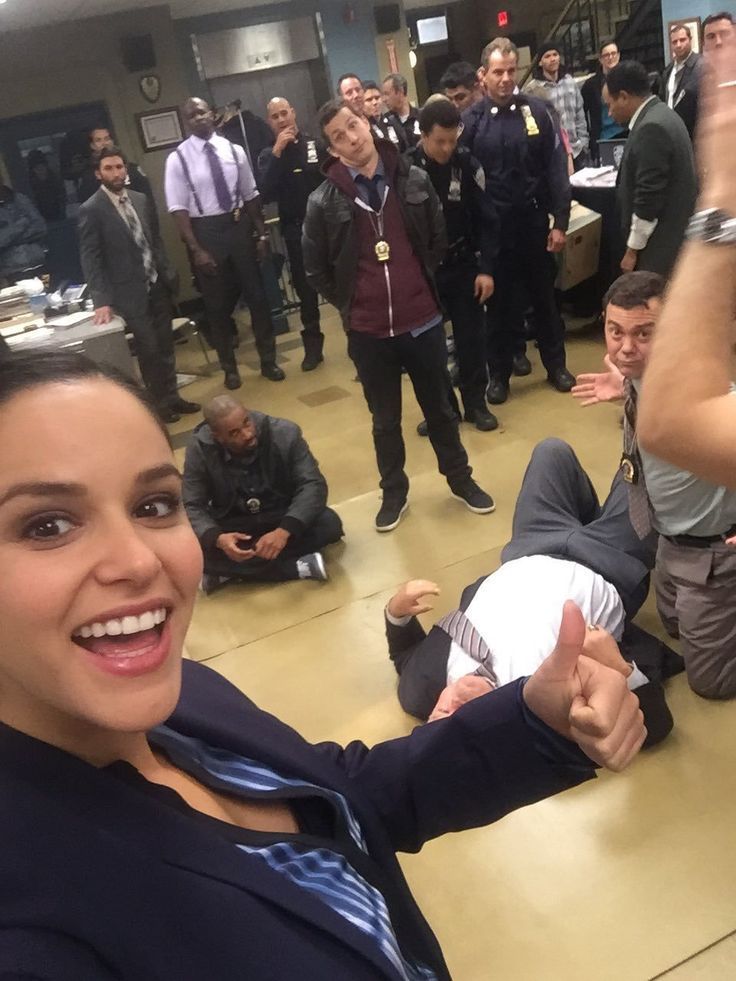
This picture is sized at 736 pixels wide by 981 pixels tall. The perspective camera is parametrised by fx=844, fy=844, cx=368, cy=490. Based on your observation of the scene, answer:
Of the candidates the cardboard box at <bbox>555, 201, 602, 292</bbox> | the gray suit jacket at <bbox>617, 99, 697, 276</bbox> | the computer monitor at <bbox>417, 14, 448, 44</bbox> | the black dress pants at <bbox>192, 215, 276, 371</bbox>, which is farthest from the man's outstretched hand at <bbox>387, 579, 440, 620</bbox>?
the computer monitor at <bbox>417, 14, 448, 44</bbox>

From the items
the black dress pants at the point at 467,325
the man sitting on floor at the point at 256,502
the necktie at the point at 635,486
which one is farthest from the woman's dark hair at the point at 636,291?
the black dress pants at the point at 467,325

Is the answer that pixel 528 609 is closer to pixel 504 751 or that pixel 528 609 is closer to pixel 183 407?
pixel 504 751

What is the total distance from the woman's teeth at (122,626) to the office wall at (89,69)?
8.23 metres

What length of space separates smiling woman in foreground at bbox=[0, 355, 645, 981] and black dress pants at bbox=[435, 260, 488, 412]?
3217mm

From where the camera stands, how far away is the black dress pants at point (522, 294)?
404 centimetres

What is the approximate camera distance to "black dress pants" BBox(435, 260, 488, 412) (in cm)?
388

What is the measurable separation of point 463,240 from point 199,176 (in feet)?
6.78

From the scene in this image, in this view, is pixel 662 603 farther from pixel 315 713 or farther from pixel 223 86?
pixel 223 86

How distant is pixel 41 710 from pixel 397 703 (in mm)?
1805

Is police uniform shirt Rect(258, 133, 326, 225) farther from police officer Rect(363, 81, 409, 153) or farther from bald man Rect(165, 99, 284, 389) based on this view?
police officer Rect(363, 81, 409, 153)

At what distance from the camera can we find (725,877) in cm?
171

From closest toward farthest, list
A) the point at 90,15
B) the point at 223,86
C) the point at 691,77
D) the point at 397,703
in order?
the point at 397,703, the point at 691,77, the point at 90,15, the point at 223,86

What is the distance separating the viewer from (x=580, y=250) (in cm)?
492

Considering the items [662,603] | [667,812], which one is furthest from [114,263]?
[667,812]
